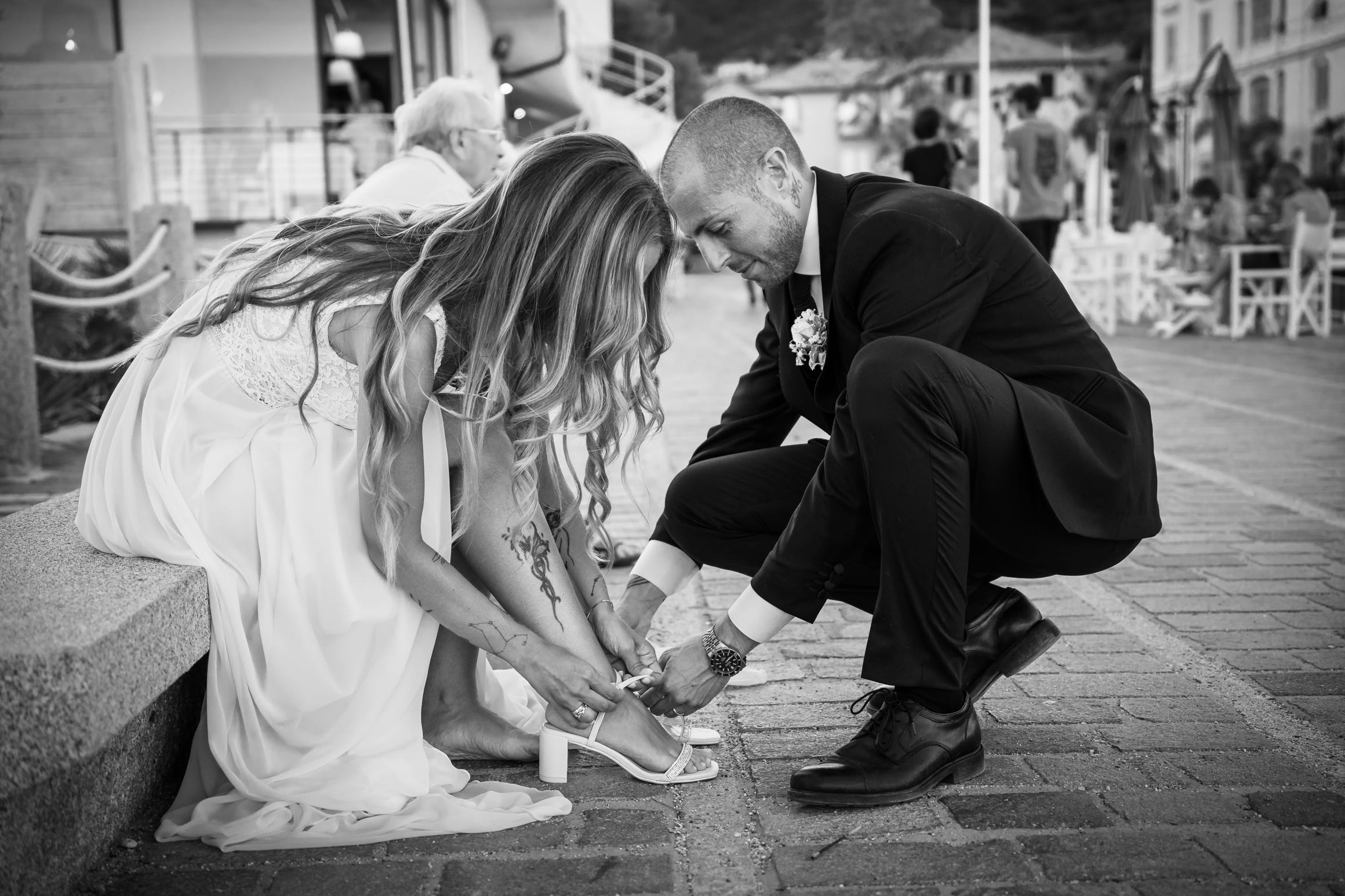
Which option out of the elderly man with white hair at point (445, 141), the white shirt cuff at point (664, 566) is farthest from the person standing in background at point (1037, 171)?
the white shirt cuff at point (664, 566)

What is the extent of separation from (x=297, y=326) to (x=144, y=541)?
0.49m

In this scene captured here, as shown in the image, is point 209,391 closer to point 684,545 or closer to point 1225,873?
point 684,545

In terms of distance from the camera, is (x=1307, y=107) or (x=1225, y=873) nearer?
(x=1225, y=873)

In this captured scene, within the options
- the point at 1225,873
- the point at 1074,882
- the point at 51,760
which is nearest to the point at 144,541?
the point at 51,760

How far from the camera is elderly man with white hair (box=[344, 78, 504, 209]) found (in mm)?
5434

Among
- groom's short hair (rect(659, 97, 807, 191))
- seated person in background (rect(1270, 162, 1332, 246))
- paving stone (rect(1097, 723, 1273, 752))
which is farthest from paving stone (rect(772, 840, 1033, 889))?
seated person in background (rect(1270, 162, 1332, 246))

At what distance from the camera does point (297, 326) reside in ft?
8.30

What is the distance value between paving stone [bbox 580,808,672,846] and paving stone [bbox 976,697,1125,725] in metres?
0.88

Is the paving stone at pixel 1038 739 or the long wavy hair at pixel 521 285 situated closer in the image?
the long wavy hair at pixel 521 285

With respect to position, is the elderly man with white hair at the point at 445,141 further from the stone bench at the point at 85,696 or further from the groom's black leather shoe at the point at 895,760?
the groom's black leather shoe at the point at 895,760

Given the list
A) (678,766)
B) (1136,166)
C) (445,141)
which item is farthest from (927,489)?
(1136,166)

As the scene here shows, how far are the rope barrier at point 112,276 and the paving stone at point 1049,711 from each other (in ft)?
17.4

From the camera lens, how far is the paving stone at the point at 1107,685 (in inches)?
117

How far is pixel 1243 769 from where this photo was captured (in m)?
2.49
